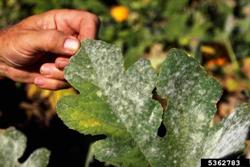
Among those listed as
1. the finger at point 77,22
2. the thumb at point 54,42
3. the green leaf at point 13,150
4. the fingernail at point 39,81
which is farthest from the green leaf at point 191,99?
the fingernail at point 39,81

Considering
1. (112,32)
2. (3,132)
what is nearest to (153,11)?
(112,32)

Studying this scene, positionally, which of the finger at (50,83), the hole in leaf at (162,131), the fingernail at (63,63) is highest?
the fingernail at (63,63)

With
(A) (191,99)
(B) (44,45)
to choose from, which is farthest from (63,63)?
(A) (191,99)

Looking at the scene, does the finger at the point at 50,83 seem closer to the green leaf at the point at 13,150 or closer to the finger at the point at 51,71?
the finger at the point at 51,71

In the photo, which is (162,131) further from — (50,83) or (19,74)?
(19,74)

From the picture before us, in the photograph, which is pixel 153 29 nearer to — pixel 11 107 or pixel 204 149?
pixel 11 107

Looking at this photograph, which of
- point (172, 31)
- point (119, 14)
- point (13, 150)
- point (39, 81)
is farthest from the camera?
point (119, 14)
